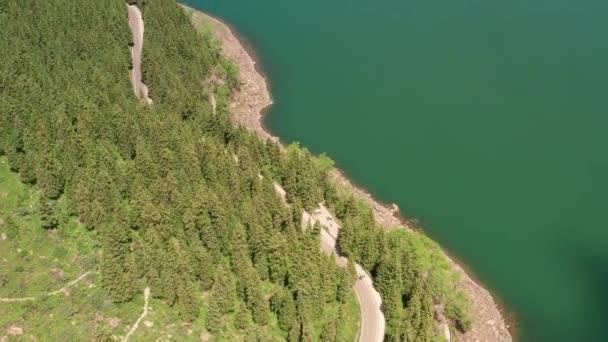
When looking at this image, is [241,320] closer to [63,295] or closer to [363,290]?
[363,290]

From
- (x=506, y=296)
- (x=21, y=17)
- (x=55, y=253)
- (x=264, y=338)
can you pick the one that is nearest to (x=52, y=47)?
(x=21, y=17)

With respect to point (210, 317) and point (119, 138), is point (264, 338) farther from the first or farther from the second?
point (119, 138)

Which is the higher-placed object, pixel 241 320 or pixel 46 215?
pixel 241 320

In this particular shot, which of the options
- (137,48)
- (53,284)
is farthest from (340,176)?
(53,284)

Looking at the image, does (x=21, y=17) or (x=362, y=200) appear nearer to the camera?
(x=362, y=200)

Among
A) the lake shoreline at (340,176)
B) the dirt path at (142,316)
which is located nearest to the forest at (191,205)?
the dirt path at (142,316)

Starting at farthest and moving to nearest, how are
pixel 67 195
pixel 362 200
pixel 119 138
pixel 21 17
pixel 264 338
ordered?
pixel 21 17 → pixel 362 200 → pixel 119 138 → pixel 67 195 → pixel 264 338

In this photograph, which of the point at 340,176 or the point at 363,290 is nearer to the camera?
the point at 363,290
